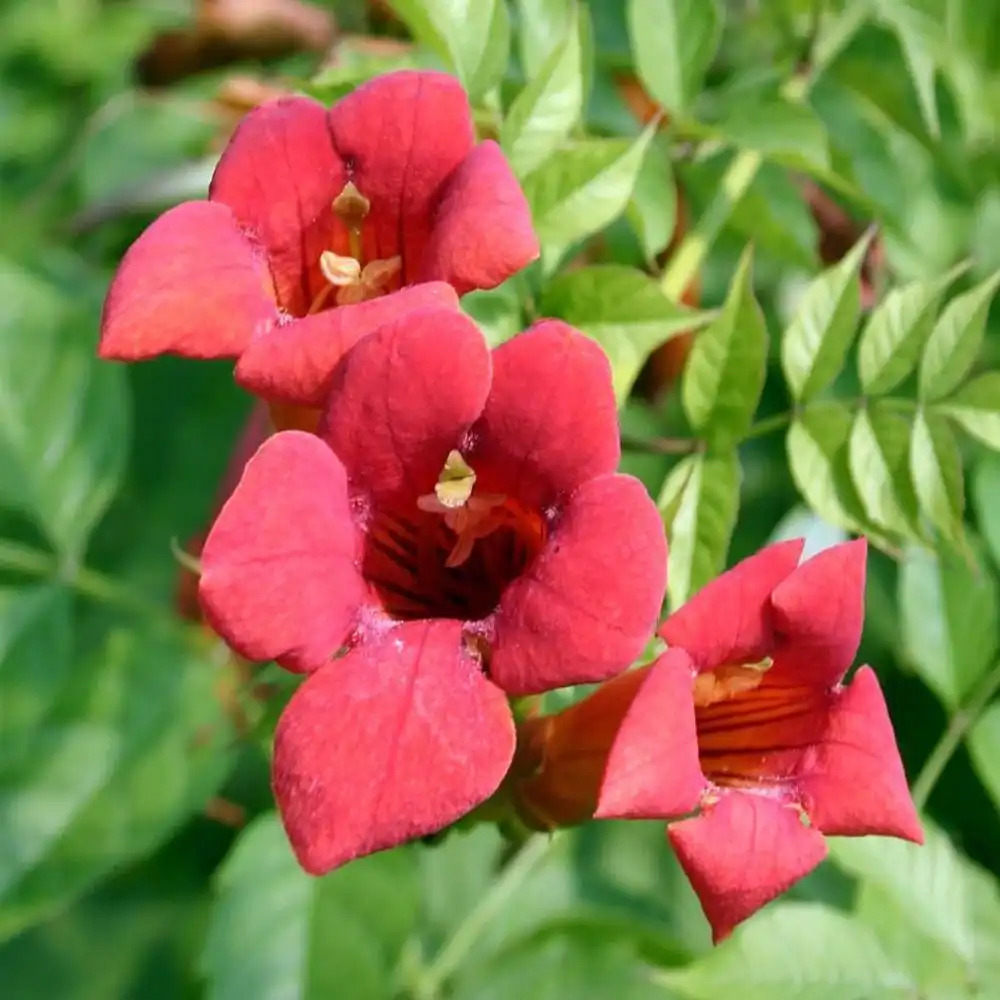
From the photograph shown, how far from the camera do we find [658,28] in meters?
0.91

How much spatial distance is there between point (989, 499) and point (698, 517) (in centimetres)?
33

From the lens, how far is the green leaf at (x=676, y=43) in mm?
902

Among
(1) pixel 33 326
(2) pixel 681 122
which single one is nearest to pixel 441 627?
(2) pixel 681 122

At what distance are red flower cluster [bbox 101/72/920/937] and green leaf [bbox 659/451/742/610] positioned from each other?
8cm

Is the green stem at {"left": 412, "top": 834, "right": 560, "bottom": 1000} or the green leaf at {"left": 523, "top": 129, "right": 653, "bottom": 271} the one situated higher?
the green leaf at {"left": 523, "top": 129, "right": 653, "bottom": 271}

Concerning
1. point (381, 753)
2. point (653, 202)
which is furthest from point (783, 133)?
point (381, 753)

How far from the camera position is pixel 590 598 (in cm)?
63

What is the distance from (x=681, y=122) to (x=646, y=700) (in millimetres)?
497

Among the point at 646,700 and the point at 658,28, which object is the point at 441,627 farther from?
the point at 658,28

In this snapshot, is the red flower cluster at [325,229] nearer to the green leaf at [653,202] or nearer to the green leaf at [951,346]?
the green leaf at [653,202]

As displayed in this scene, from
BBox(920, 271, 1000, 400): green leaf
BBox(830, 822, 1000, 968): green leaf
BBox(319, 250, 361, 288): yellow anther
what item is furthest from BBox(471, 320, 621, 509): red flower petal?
BBox(830, 822, 1000, 968): green leaf

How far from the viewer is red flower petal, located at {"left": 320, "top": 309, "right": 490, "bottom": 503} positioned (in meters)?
0.65

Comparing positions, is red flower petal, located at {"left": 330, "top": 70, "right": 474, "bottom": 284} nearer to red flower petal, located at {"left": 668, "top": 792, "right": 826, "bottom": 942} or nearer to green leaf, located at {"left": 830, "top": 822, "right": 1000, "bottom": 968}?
red flower petal, located at {"left": 668, "top": 792, "right": 826, "bottom": 942}

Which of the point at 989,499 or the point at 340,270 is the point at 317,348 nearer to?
the point at 340,270
